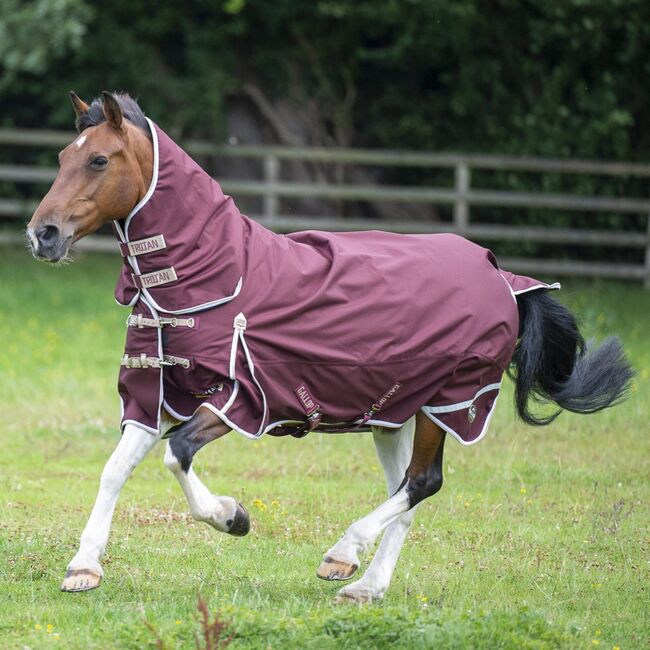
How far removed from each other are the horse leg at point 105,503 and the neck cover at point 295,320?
9cm

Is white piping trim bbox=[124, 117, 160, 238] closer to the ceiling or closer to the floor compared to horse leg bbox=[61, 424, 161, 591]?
closer to the ceiling

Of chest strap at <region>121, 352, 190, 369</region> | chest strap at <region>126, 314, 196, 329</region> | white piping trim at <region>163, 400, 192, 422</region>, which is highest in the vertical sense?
chest strap at <region>126, 314, 196, 329</region>

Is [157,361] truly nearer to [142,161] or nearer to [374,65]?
[142,161]

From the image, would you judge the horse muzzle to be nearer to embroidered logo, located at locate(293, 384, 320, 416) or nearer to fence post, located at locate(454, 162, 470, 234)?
embroidered logo, located at locate(293, 384, 320, 416)

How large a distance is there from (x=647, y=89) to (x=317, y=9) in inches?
185

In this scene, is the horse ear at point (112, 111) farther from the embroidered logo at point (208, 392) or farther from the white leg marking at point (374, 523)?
the white leg marking at point (374, 523)

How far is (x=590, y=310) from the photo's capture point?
45.2 ft

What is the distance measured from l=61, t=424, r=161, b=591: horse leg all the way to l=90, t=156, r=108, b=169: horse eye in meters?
1.08

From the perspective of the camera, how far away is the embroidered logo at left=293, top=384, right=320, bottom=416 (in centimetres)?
522

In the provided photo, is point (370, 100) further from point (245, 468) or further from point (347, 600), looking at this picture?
point (347, 600)

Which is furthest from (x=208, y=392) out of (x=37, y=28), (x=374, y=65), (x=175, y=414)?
(x=374, y=65)

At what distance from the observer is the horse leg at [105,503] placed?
4.95m

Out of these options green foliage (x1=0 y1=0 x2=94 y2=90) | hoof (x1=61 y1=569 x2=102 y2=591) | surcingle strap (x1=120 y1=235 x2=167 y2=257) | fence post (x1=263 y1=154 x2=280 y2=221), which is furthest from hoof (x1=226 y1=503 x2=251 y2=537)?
green foliage (x1=0 y1=0 x2=94 y2=90)

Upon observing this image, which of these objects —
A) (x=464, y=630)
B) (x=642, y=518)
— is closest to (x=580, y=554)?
(x=642, y=518)
